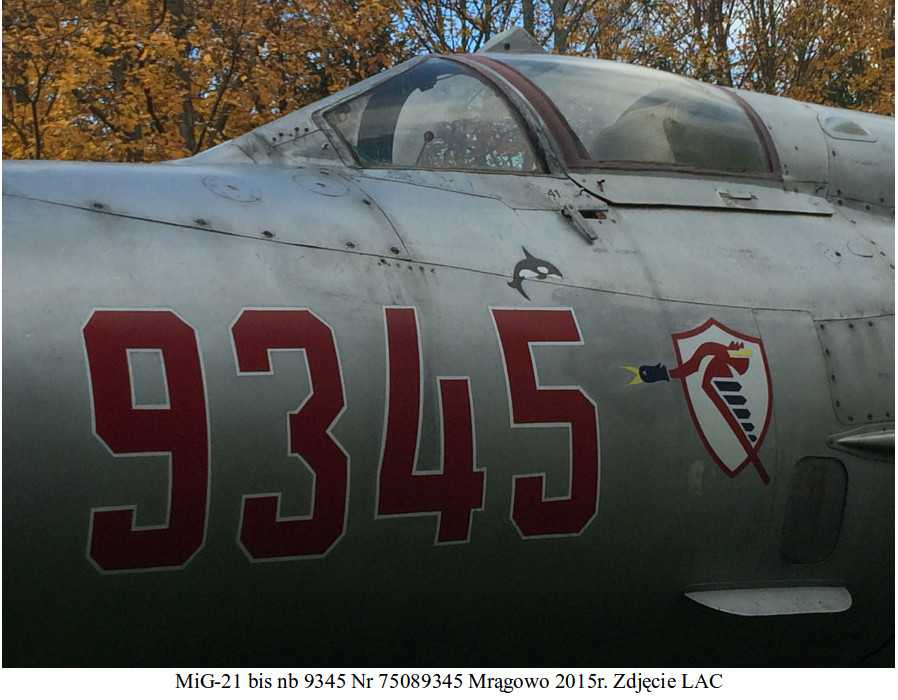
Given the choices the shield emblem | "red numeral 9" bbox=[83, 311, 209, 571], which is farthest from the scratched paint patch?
"red numeral 9" bbox=[83, 311, 209, 571]

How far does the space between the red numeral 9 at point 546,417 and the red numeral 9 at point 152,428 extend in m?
0.98

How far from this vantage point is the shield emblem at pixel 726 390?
12.0 feet

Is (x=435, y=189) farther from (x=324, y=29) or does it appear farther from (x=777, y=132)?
(x=324, y=29)

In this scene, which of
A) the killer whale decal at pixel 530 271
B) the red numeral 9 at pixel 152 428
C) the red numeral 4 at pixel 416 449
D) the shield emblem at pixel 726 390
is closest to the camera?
the red numeral 9 at pixel 152 428

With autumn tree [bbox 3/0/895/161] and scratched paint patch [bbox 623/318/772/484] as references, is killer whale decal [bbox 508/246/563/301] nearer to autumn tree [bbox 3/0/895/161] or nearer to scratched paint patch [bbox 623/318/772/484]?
scratched paint patch [bbox 623/318/772/484]

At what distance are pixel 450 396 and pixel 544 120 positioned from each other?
1.52 m

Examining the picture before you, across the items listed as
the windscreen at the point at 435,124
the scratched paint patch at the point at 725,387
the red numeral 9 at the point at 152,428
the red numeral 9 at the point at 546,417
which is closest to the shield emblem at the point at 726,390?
the scratched paint patch at the point at 725,387

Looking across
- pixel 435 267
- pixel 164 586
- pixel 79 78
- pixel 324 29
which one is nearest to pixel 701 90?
pixel 435 267

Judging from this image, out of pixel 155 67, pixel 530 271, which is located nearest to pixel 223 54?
pixel 155 67

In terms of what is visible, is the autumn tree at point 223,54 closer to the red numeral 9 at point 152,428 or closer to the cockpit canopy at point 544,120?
the cockpit canopy at point 544,120

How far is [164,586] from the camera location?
2.99m

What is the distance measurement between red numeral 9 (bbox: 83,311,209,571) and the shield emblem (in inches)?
64.0

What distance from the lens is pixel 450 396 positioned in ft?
10.8

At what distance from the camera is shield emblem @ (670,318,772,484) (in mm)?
3654
